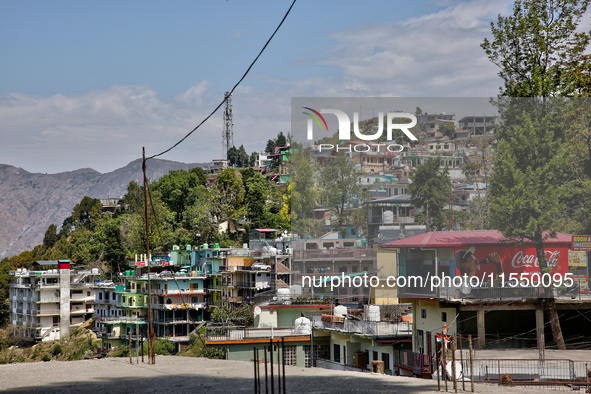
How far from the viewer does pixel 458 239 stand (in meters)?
24.0

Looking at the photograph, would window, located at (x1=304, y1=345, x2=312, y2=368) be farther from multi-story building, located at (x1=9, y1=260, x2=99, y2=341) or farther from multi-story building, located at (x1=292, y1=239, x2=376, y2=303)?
multi-story building, located at (x1=9, y1=260, x2=99, y2=341)

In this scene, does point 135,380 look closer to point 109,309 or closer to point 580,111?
point 580,111

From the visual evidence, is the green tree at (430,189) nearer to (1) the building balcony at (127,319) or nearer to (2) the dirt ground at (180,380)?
(2) the dirt ground at (180,380)

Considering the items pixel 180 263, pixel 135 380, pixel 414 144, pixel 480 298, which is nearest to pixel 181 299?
pixel 180 263

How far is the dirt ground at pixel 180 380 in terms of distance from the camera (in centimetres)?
1166

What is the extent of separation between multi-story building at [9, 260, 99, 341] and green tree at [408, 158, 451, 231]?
157 ft

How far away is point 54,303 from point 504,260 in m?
54.0

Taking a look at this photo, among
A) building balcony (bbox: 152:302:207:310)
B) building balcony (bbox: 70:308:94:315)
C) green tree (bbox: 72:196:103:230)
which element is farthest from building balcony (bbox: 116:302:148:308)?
green tree (bbox: 72:196:103:230)

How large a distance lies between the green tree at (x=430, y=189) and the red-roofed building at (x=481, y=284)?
2336 millimetres

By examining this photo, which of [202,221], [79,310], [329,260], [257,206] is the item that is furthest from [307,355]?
[79,310]

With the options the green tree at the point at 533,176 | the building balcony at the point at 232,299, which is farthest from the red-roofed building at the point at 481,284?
the building balcony at the point at 232,299

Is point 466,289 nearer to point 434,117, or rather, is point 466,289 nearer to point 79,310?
point 434,117

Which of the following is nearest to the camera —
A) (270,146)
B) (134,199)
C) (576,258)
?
(576,258)

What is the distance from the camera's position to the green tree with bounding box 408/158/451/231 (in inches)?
1046
